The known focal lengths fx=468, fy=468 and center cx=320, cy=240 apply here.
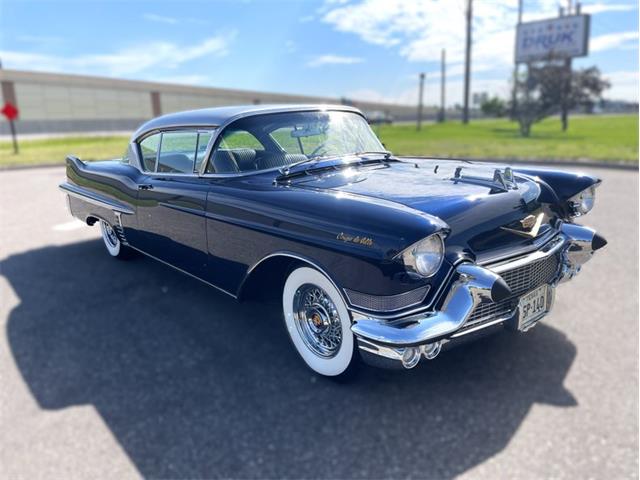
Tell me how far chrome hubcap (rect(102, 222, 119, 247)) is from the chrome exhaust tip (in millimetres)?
1271

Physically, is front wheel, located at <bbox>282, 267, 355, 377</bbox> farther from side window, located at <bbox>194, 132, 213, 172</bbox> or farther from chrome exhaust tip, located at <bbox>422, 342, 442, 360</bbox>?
side window, located at <bbox>194, 132, 213, 172</bbox>

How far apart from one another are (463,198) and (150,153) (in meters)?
1.69

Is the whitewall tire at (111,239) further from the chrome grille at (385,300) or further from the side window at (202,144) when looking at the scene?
the chrome grille at (385,300)

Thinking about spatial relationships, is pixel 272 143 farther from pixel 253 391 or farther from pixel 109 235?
pixel 253 391

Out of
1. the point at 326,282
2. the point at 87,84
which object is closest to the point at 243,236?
the point at 326,282

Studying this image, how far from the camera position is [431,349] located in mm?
1693

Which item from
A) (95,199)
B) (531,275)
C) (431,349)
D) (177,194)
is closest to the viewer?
(431,349)

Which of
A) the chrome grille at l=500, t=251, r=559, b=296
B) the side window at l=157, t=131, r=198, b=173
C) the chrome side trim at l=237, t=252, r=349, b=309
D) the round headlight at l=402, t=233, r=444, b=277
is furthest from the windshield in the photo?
the chrome grille at l=500, t=251, r=559, b=296

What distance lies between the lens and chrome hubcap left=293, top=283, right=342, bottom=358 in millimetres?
1978

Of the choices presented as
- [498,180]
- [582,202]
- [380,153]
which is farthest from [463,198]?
[582,202]

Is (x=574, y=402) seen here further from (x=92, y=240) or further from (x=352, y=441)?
(x=92, y=240)

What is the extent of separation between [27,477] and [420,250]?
5.89 feet

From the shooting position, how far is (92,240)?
4.95m

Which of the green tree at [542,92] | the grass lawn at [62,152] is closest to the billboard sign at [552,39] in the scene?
the green tree at [542,92]
